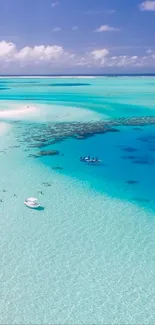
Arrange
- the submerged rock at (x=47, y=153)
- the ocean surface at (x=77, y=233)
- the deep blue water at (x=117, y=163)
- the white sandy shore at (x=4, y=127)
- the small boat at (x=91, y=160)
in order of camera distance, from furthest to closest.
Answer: the white sandy shore at (x=4, y=127) < the submerged rock at (x=47, y=153) < the small boat at (x=91, y=160) < the deep blue water at (x=117, y=163) < the ocean surface at (x=77, y=233)

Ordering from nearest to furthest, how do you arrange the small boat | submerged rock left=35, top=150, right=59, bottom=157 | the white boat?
the white boat < the small boat < submerged rock left=35, top=150, right=59, bottom=157

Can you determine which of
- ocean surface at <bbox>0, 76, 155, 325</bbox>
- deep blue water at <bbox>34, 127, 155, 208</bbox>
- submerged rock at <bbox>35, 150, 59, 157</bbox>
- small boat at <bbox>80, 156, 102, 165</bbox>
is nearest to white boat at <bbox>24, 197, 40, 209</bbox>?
ocean surface at <bbox>0, 76, 155, 325</bbox>

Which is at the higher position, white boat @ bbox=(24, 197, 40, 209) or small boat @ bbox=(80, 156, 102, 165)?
small boat @ bbox=(80, 156, 102, 165)

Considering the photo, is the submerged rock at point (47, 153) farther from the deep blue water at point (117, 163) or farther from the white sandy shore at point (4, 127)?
the white sandy shore at point (4, 127)

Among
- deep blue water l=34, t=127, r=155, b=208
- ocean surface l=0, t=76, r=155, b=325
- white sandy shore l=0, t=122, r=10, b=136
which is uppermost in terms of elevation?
white sandy shore l=0, t=122, r=10, b=136

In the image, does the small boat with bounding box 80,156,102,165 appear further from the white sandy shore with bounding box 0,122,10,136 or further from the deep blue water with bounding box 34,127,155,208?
the white sandy shore with bounding box 0,122,10,136

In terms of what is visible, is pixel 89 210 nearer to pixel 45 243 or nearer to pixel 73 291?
pixel 45 243

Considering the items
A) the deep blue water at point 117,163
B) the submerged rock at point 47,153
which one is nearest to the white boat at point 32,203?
the deep blue water at point 117,163

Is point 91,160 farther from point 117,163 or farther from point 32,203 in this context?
point 32,203
